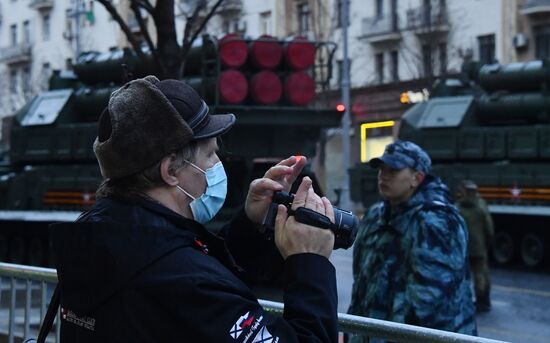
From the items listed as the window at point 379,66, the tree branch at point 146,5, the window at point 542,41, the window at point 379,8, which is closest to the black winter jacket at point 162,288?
the tree branch at point 146,5

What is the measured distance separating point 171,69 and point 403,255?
4.17 metres

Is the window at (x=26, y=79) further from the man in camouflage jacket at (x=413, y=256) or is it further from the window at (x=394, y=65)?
the man in camouflage jacket at (x=413, y=256)

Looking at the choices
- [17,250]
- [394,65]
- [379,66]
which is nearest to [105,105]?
[17,250]

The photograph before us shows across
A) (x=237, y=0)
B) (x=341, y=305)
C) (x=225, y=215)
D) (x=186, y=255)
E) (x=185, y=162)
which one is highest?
(x=237, y=0)

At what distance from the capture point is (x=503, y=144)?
61.2ft

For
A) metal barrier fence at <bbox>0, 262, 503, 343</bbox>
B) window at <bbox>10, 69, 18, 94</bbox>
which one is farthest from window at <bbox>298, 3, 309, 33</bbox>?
metal barrier fence at <bbox>0, 262, 503, 343</bbox>

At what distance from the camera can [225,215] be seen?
1345 centimetres

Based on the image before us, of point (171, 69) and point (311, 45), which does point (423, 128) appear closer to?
point (311, 45)

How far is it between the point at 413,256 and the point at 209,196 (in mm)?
2372

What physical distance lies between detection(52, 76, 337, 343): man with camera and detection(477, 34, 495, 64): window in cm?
3451

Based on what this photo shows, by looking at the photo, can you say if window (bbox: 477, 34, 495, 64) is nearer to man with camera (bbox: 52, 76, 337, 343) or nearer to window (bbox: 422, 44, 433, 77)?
window (bbox: 422, 44, 433, 77)

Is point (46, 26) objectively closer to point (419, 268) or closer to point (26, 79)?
point (26, 79)

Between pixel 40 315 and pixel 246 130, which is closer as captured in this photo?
pixel 40 315

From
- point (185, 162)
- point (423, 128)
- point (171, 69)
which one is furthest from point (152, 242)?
point (423, 128)
